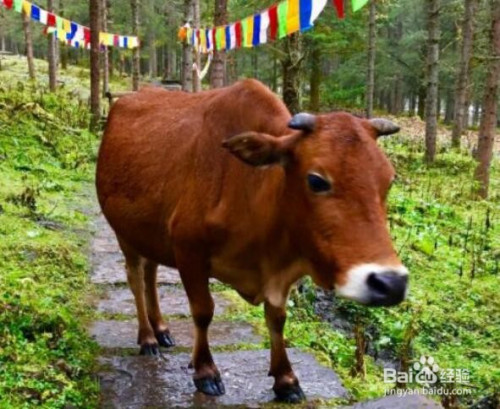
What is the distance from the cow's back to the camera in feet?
12.3

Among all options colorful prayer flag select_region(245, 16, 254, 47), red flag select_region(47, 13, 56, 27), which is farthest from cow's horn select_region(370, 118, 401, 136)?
red flag select_region(47, 13, 56, 27)

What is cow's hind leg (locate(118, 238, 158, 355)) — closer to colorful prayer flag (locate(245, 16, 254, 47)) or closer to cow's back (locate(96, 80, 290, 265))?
cow's back (locate(96, 80, 290, 265))

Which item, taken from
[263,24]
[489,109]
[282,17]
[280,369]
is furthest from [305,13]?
[489,109]

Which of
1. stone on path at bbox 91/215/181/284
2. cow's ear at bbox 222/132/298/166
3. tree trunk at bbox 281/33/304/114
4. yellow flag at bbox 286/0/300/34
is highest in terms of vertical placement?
yellow flag at bbox 286/0/300/34

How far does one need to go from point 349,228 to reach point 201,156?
4.32 feet

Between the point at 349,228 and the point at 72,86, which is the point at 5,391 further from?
the point at 72,86

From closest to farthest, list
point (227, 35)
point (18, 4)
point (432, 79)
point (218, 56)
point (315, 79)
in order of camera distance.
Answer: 1. point (227, 35)
2. point (218, 56)
3. point (18, 4)
4. point (432, 79)
5. point (315, 79)

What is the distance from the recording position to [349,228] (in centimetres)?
284

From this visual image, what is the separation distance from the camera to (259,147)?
3154 millimetres

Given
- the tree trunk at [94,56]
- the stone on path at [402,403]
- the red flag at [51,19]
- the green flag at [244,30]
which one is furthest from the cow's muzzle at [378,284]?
the red flag at [51,19]

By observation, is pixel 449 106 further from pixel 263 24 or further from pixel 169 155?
pixel 169 155

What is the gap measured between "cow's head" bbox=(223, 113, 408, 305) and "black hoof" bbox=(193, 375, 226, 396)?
1.23 metres

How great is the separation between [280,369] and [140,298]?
4.21 ft

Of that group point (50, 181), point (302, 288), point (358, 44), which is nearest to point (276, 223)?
point (302, 288)
